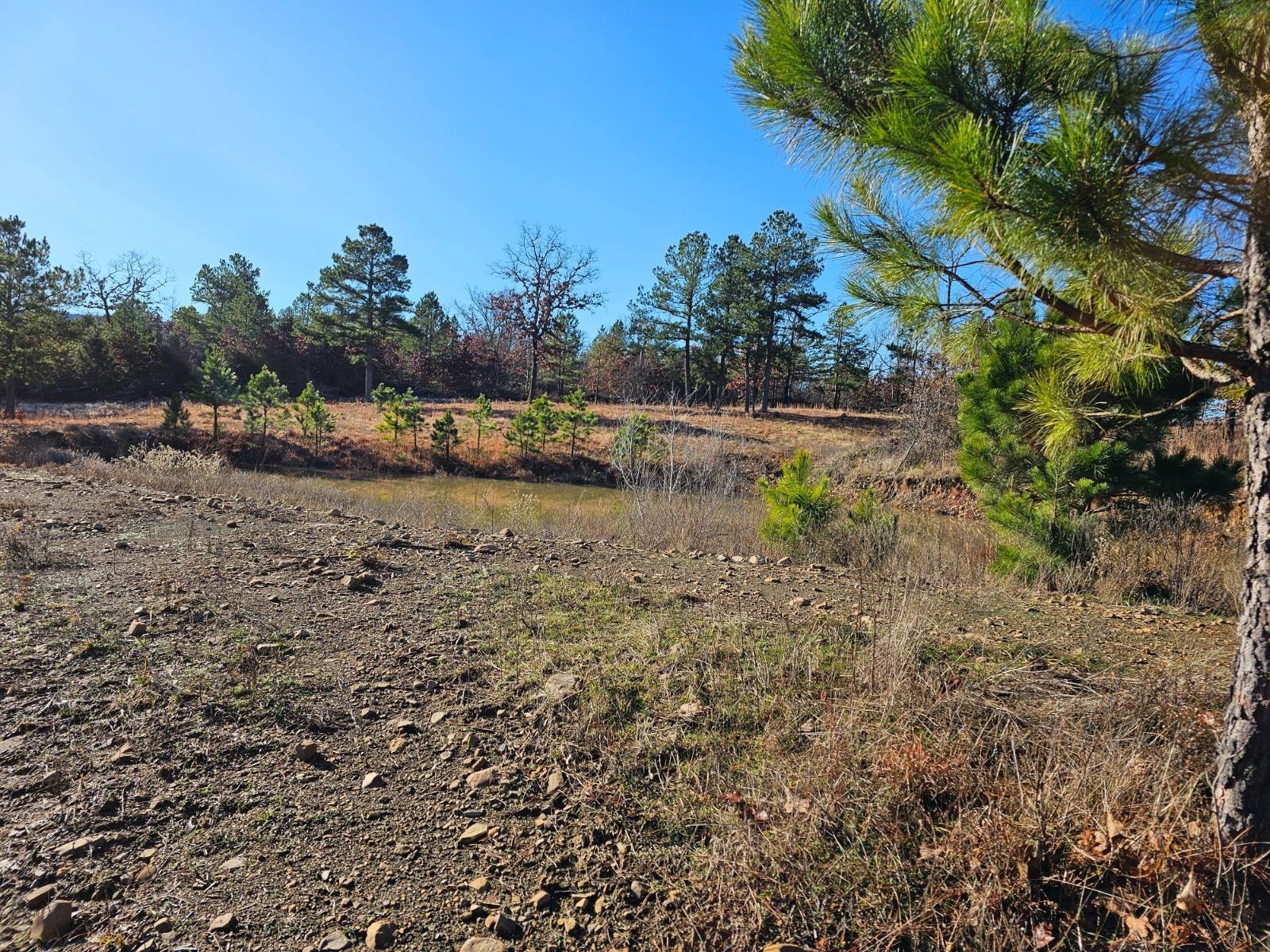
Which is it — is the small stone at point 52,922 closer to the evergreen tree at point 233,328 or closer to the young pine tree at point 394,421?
the young pine tree at point 394,421

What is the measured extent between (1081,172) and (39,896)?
3693 millimetres

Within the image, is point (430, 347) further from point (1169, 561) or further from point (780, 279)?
point (1169, 561)

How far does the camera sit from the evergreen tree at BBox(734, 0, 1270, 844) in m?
1.90

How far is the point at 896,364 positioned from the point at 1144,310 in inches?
1339

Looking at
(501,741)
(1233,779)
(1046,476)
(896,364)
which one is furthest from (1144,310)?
(896,364)

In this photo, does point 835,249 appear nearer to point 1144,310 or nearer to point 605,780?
point 1144,310

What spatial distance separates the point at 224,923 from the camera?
1.80m

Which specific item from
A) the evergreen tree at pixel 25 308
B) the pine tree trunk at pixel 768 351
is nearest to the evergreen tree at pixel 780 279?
the pine tree trunk at pixel 768 351

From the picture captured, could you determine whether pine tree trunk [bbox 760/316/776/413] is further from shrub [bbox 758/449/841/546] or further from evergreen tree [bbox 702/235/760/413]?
shrub [bbox 758/449/841/546]

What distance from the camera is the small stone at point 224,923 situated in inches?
70.4

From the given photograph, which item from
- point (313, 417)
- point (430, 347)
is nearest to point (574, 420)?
point (313, 417)

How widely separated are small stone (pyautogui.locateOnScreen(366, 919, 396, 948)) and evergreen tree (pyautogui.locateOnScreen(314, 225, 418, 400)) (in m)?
40.2

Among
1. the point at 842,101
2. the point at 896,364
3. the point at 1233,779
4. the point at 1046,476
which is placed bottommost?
the point at 1233,779

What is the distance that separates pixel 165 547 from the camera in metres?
5.38
